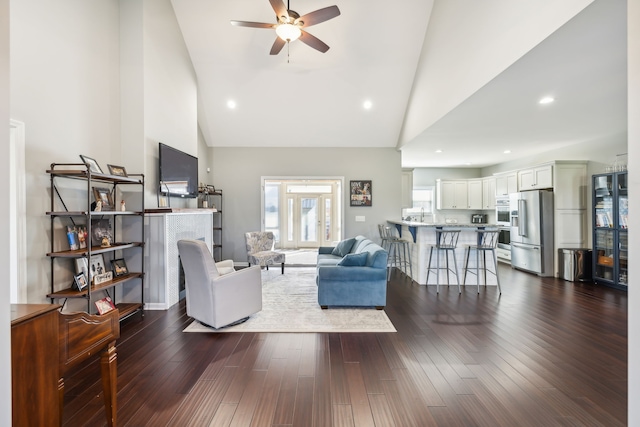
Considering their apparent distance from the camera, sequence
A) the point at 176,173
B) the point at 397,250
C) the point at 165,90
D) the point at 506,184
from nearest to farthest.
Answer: the point at 165,90, the point at 176,173, the point at 397,250, the point at 506,184

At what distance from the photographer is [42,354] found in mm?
1195

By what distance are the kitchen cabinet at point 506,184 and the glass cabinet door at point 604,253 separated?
6.09 feet

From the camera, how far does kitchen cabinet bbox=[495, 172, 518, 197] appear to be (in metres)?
6.57

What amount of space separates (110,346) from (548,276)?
22.5 ft

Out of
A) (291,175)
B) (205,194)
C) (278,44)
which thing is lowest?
(205,194)

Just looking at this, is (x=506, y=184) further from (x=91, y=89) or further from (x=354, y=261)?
(x=91, y=89)

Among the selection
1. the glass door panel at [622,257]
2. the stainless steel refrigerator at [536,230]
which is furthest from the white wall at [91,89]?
the glass door panel at [622,257]

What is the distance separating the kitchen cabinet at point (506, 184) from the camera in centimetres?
657

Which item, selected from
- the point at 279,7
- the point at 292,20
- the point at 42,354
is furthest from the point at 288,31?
the point at 42,354

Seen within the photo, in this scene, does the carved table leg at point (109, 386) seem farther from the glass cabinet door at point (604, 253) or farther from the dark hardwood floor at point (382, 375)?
the glass cabinet door at point (604, 253)

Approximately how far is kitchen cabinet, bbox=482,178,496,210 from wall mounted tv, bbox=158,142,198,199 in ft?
23.7

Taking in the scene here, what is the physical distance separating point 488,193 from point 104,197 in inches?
332

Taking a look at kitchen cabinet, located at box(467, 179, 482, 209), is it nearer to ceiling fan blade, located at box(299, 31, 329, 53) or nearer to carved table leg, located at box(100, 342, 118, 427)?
ceiling fan blade, located at box(299, 31, 329, 53)

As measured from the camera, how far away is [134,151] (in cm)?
367
